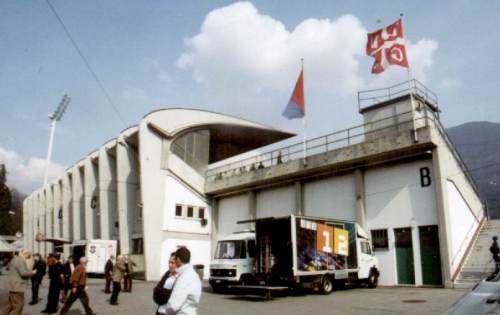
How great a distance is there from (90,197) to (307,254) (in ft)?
97.5

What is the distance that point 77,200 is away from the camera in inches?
1746

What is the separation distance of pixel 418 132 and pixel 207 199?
18.2 metres

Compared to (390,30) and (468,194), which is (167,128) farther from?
(468,194)

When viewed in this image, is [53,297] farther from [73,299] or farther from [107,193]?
[107,193]

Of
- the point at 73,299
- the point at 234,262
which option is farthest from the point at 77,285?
the point at 234,262

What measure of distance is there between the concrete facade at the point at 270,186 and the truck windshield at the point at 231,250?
7659 millimetres

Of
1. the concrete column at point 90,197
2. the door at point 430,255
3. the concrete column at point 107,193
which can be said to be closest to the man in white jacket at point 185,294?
the door at point 430,255

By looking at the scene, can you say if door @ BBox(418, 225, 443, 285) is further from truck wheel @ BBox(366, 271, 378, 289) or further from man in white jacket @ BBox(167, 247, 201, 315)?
man in white jacket @ BBox(167, 247, 201, 315)

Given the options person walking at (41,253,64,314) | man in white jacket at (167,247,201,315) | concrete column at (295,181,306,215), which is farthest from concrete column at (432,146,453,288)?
man in white jacket at (167,247,201,315)

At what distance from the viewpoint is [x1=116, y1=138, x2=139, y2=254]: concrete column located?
32219 mm

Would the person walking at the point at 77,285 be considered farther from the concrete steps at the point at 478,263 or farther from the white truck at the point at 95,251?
the white truck at the point at 95,251

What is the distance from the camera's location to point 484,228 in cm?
2222

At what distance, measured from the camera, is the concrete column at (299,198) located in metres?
26.6

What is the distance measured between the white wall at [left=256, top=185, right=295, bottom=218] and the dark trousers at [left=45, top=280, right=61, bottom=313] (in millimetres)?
17187
